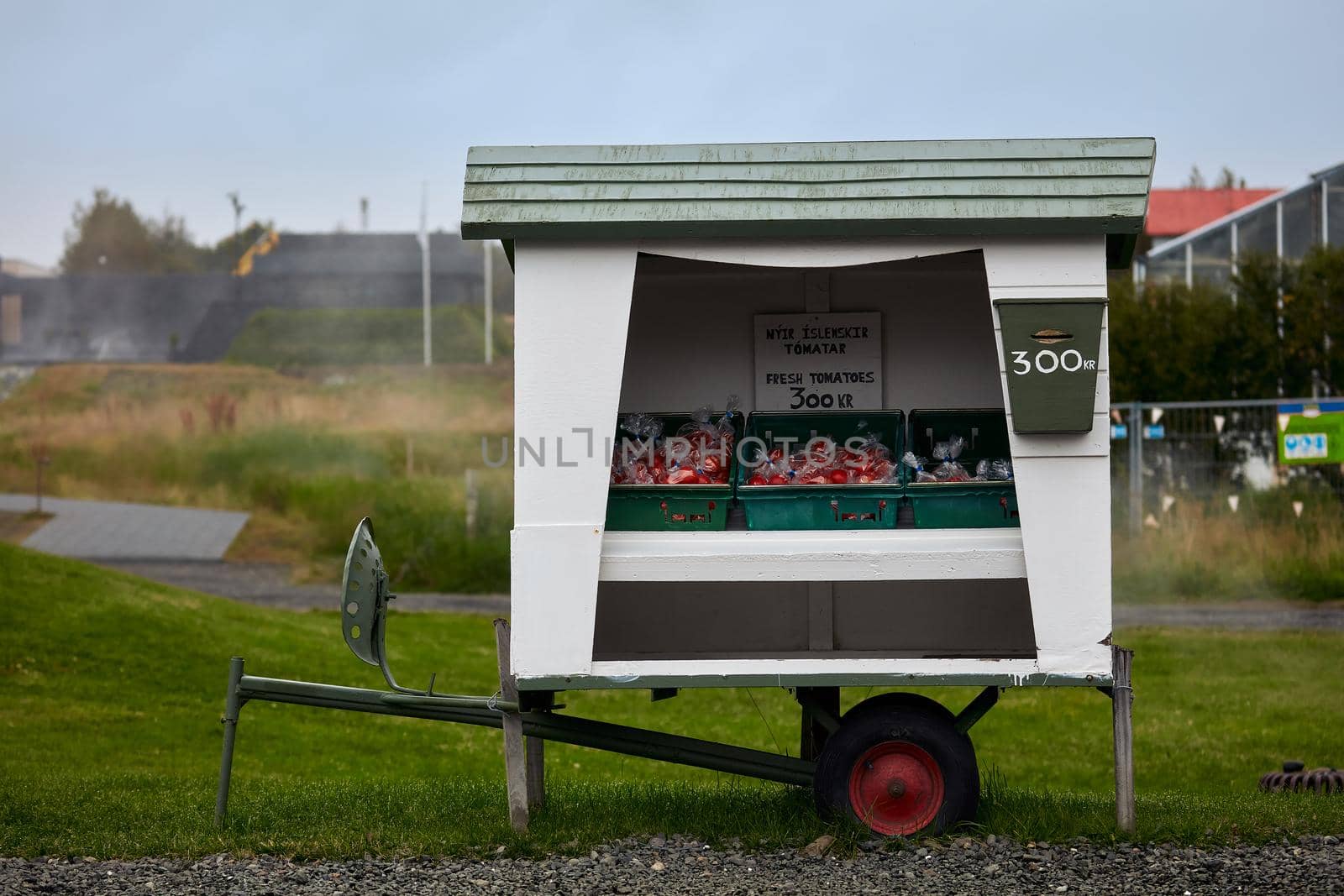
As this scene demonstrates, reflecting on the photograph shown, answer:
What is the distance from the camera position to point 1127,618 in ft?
53.2

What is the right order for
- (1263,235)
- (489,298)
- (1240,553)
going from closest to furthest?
1. (1240,553)
2. (1263,235)
3. (489,298)

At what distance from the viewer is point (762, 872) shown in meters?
5.91

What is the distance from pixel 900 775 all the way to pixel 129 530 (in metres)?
19.3

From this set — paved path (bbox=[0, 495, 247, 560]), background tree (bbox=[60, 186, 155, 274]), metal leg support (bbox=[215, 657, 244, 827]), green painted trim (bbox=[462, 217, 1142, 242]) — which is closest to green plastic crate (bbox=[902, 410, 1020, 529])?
green painted trim (bbox=[462, 217, 1142, 242])

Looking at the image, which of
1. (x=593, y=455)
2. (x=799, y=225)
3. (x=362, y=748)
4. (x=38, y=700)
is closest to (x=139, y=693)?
(x=38, y=700)

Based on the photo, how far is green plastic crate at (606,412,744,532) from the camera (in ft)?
21.6

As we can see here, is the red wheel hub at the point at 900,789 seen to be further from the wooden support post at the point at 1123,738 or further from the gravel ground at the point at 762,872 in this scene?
the wooden support post at the point at 1123,738

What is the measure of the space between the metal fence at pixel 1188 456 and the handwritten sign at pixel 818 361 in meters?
10.7

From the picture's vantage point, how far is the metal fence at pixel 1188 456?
1766cm

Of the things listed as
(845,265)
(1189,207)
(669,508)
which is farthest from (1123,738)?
(1189,207)

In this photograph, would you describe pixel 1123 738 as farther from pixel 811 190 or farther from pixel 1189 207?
pixel 1189 207

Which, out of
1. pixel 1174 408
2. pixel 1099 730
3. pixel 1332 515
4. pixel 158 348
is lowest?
pixel 1099 730

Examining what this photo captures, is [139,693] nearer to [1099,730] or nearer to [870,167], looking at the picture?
[1099,730]

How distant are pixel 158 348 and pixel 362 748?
23108 mm
